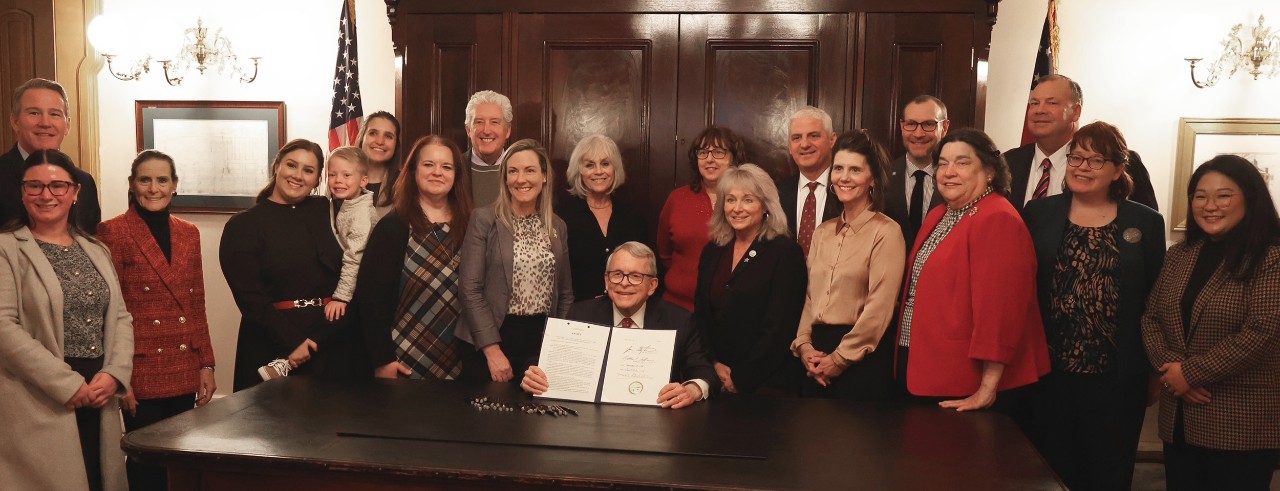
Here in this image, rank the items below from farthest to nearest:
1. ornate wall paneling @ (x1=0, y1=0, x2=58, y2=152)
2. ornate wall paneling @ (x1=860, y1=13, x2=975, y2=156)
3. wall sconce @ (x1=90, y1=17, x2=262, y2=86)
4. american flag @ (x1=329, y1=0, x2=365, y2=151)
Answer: ornate wall paneling @ (x1=0, y1=0, x2=58, y2=152)
wall sconce @ (x1=90, y1=17, x2=262, y2=86)
american flag @ (x1=329, y1=0, x2=365, y2=151)
ornate wall paneling @ (x1=860, y1=13, x2=975, y2=156)

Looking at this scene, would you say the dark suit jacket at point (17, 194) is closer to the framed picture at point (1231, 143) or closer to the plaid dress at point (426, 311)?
the plaid dress at point (426, 311)

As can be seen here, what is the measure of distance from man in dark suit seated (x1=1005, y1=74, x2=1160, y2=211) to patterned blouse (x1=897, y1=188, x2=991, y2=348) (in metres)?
0.73

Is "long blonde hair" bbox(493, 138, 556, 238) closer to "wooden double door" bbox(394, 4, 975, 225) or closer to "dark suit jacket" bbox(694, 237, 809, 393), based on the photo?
"dark suit jacket" bbox(694, 237, 809, 393)

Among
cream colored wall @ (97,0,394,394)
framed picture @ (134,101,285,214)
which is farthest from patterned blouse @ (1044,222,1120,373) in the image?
framed picture @ (134,101,285,214)

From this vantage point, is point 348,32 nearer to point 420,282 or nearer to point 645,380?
point 420,282

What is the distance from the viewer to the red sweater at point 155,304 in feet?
11.8

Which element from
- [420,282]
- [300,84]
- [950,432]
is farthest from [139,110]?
[950,432]

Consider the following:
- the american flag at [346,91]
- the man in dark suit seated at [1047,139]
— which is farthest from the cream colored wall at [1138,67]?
the american flag at [346,91]

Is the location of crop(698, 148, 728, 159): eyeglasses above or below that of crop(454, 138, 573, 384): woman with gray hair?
above

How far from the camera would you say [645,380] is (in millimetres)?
2836

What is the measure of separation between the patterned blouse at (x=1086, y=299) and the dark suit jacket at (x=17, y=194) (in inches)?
145

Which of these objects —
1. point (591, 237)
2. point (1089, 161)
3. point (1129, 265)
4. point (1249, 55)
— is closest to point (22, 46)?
point (591, 237)

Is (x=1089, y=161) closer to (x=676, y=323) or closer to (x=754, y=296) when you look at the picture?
(x=754, y=296)

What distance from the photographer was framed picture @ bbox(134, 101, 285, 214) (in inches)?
232
